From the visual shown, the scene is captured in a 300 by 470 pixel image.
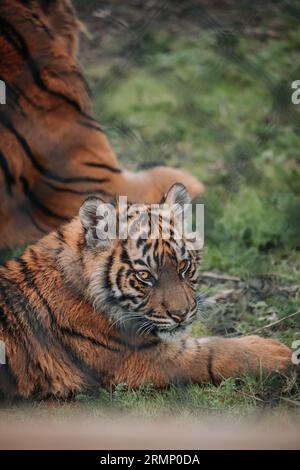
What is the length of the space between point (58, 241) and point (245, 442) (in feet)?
4.75

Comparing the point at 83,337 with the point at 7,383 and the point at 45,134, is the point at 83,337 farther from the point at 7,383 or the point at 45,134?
the point at 45,134

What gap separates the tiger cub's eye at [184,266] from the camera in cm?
327

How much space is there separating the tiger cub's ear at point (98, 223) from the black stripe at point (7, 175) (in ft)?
2.82

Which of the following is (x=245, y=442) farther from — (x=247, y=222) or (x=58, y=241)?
(x=247, y=222)

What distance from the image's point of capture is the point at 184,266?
329 cm

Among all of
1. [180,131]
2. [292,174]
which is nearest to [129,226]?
[292,174]

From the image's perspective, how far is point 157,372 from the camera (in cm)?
332

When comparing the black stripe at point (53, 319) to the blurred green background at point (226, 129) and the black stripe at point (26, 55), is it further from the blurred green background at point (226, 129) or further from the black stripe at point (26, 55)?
the black stripe at point (26, 55)

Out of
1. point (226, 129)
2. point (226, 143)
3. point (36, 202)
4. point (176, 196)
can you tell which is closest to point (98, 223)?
point (176, 196)

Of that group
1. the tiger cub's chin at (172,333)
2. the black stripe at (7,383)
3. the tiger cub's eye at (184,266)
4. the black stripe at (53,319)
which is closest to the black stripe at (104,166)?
the black stripe at (53,319)

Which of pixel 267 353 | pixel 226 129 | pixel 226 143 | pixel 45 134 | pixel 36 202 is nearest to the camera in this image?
pixel 267 353

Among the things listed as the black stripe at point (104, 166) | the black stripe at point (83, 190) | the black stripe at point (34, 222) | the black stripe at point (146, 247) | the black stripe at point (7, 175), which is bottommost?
the black stripe at point (146, 247)

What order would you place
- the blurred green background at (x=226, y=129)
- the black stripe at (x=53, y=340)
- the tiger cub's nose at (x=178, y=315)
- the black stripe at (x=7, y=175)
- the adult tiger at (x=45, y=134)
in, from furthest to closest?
the black stripe at (x=7, y=175) < the adult tiger at (x=45, y=134) < the blurred green background at (x=226, y=129) < the black stripe at (x=53, y=340) < the tiger cub's nose at (x=178, y=315)

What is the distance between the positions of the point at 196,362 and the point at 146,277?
0.40 m
